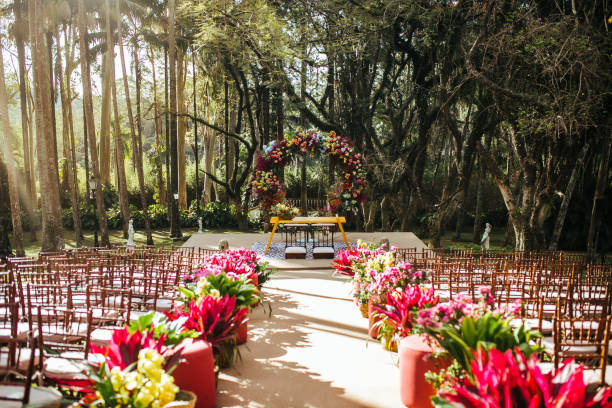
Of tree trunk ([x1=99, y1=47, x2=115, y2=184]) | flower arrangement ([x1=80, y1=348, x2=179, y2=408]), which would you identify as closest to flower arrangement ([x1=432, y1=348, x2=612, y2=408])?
flower arrangement ([x1=80, y1=348, x2=179, y2=408])

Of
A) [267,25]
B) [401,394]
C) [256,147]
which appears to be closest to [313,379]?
[401,394]

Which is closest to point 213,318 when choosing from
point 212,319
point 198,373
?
point 212,319

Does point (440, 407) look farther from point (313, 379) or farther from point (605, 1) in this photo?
point (605, 1)

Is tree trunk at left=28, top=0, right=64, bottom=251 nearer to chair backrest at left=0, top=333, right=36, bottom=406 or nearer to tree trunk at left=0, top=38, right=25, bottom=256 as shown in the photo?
tree trunk at left=0, top=38, right=25, bottom=256

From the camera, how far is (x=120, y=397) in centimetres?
287

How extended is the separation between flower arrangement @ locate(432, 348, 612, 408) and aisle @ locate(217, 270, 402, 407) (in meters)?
1.74

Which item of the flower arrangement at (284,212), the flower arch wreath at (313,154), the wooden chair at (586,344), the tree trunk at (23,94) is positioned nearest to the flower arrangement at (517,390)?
the wooden chair at (586,344)

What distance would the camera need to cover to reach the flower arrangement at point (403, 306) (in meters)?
5.28

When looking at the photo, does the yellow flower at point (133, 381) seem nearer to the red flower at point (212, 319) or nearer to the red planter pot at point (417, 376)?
the red flower at point (212, 319)

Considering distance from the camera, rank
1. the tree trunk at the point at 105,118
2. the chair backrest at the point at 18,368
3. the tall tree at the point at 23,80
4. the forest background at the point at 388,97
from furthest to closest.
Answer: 1. the tree trunk at the point at 105,118
2. the tall tree at the point at 23,80
3. the forest background at the point at 388,97
4. the chair backrest at the point at 18,368

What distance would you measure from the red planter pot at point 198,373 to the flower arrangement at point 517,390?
2090mm

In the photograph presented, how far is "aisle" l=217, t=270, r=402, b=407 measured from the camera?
15.3 ft

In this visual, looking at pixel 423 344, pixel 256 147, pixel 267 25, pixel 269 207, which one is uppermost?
pixel 267 25

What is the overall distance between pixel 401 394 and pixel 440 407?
1.69m
